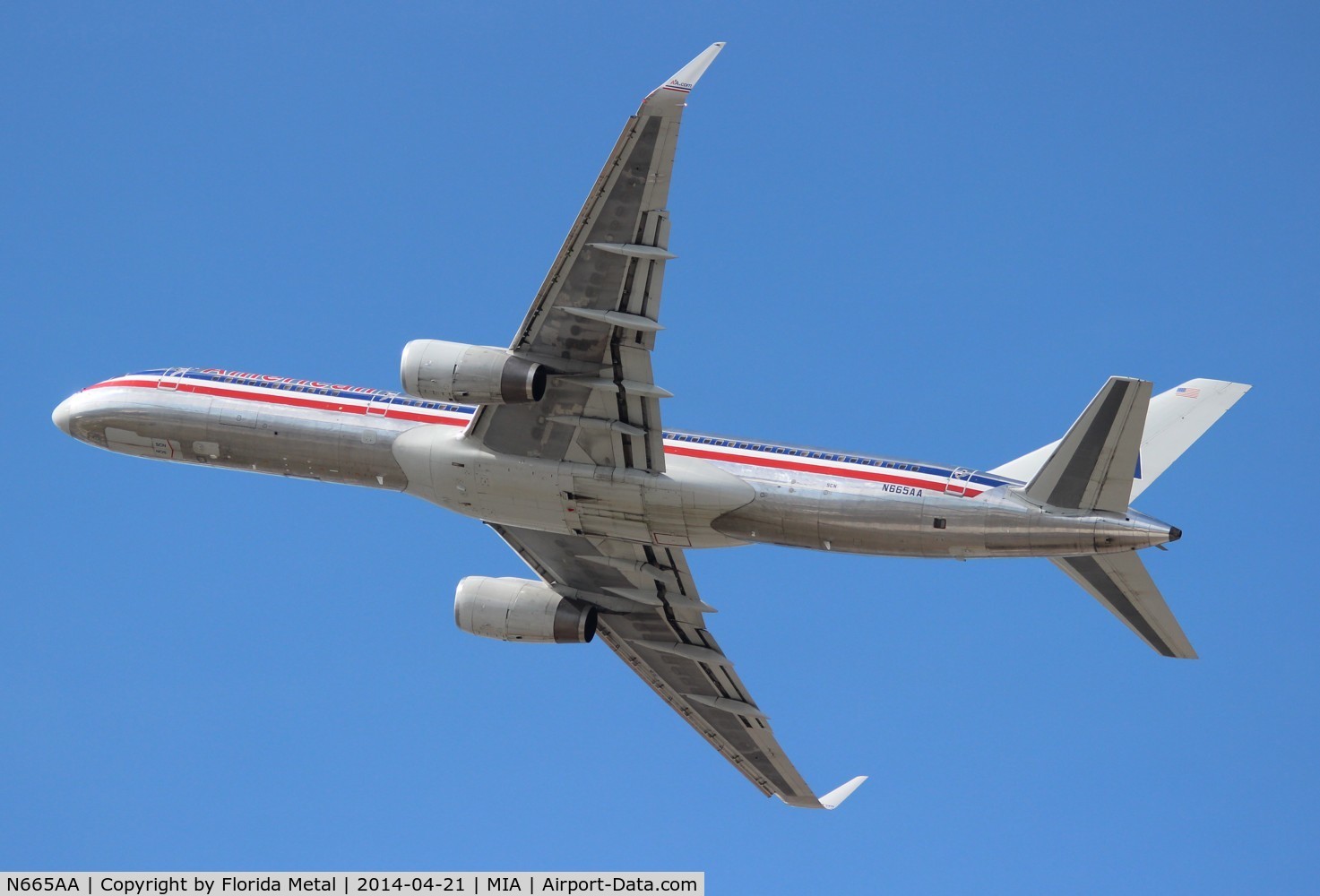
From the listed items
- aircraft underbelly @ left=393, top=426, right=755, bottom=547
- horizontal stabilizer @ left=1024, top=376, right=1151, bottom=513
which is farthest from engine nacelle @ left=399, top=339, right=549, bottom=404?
horizontal stabilizer @ left=1024, top=376, right=1151, bottom=513

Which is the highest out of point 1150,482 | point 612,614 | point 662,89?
point 662,89

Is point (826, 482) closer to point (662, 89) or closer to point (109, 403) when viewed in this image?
point (662, 89)

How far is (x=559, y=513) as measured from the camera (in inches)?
1876

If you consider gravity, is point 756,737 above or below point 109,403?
below

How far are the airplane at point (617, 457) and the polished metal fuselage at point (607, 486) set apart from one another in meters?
0.06

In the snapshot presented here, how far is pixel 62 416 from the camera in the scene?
5297cm

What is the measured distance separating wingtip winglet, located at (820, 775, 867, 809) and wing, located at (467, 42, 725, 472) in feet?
53.6

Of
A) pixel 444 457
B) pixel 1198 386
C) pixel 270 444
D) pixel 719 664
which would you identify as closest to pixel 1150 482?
pixel 1198 386

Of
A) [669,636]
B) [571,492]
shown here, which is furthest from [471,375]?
[669,636]

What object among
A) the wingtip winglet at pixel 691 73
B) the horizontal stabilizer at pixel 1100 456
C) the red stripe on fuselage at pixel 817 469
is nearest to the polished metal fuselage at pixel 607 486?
the red stripe on fuselage at pixel 817 469

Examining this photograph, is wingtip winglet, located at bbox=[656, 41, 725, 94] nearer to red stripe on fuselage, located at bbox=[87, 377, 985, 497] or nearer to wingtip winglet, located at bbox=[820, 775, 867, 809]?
red stripe on fuselage, located at bbox=[87, 377, 985, 497]

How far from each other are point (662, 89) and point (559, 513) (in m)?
13.8

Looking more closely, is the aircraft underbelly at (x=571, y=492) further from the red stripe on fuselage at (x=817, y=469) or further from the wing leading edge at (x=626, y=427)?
the red stripe on fuselage at (x=817, y=469)

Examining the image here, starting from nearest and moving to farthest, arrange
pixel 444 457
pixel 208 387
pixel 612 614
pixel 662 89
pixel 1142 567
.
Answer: pixel 662 89 → pixel 1142 567 → pixel 444 457 → pixel 208 387 → pixel 612 614
